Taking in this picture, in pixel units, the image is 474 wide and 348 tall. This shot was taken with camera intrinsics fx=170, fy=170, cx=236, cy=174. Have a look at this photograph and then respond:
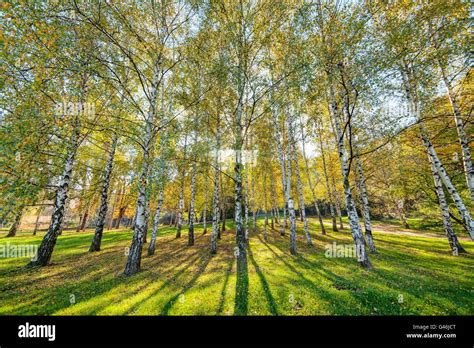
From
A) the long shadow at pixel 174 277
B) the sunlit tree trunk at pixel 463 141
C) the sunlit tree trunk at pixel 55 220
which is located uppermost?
the sunlit tree trunk at pixel 463 141

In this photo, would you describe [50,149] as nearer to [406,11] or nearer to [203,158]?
[203,158]

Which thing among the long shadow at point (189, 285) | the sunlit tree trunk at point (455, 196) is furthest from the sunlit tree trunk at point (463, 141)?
the long shadow at point (189, 285)

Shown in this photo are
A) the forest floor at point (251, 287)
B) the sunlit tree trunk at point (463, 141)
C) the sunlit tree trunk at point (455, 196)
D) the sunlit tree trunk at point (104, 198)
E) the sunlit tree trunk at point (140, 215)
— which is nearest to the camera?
the forest floor at point (251, 287)

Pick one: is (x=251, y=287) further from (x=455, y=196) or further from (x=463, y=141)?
(x=463, y=141)

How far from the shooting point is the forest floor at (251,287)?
16.9 feet

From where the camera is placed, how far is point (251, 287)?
21.9ft

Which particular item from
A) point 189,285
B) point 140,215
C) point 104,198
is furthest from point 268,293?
point 104,198

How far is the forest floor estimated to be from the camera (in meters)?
5.14

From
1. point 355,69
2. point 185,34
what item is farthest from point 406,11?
point 185,34

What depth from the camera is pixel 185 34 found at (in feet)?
35.4

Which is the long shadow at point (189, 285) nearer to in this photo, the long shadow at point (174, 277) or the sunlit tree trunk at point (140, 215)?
the long shadow at point (174, 277)

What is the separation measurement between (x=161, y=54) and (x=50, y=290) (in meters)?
11.9

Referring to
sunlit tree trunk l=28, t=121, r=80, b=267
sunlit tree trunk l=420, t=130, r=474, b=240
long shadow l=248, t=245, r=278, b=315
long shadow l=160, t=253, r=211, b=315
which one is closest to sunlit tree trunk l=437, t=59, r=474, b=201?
sunlit tree trunk l=420, t=130, r=474, b=240

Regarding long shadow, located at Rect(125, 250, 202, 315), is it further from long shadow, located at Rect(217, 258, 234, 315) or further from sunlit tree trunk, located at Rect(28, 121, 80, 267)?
sunlit tree trunk, located at Rect(28, 121, 80, 267)
